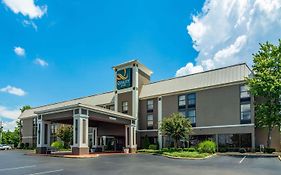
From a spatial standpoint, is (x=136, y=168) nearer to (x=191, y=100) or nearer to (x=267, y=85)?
(x=267, y=85)

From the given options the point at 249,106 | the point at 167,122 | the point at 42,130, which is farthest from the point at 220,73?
the point at 42,130

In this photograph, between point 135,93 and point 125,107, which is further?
point 125,107

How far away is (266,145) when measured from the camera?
118ft

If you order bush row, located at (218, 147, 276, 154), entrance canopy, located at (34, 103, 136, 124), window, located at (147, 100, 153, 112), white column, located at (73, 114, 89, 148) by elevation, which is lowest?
bush row, located at (218, 147, 276, 154)

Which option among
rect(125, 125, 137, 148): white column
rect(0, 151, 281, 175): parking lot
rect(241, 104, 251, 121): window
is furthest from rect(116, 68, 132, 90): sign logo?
rect(0, 151, 281, 175): parking lot

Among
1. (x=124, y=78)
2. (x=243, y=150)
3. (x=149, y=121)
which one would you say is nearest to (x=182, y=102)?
(x=149, y=121)

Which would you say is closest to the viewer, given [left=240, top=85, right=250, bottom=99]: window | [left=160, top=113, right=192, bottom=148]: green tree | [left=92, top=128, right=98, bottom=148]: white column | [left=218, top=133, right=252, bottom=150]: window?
[left=160, top=113, right=192, bottom=148]: green tree

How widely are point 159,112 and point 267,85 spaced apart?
58.1 ft

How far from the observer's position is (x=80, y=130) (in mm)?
30688

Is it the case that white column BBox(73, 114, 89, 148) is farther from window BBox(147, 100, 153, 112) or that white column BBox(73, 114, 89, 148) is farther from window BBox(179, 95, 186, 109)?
window BBox(147, 100, 153, 112)

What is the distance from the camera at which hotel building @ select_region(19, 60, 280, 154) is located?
3516 centimetres

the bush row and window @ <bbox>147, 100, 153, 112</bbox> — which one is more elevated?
window @ <bbox>147, 100, 153, 112</bbox>

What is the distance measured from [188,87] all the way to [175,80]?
13.4ft

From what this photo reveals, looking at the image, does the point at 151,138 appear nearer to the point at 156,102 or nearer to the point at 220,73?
the point at 156,102
